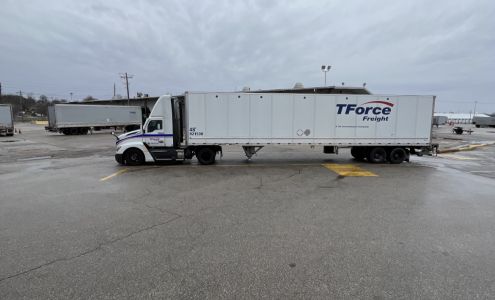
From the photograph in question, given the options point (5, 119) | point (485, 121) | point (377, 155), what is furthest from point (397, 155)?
point (485, 121)

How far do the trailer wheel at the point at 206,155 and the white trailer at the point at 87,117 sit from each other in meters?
24.9

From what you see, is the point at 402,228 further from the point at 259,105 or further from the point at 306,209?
the point at 259,105

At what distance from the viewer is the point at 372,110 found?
12.2 meters

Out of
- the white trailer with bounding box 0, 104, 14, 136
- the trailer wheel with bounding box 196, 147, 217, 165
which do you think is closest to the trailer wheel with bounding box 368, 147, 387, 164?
the trailer wheel with bounding box 196, 147, 217, 165

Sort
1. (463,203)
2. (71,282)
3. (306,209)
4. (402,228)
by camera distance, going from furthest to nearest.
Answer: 1. (463,203)
2. (306,209)
3. (402,228)
4. (71,282)

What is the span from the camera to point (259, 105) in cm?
1188

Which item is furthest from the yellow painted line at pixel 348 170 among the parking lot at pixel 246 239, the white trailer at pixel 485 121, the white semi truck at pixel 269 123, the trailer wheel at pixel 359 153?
the white trailer at pixel 485 121

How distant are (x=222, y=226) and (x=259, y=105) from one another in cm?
781

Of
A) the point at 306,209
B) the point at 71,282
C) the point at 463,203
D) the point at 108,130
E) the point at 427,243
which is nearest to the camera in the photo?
the point at 71,282

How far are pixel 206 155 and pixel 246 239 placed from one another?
322 inches

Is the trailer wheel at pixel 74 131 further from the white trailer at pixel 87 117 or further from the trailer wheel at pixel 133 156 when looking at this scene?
the trailer wheel at pixel 133 156

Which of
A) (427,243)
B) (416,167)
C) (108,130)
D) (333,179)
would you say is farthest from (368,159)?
(108,130)

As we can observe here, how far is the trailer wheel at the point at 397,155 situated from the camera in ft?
41.6

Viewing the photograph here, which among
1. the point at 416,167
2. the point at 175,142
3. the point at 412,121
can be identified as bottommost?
the point at 416,167
